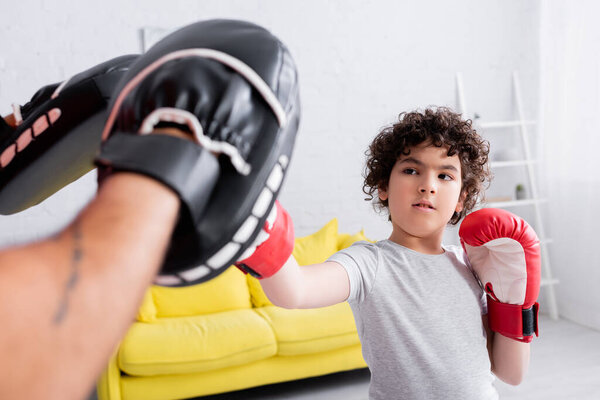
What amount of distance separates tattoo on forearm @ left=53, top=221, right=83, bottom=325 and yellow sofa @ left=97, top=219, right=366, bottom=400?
2040 mm

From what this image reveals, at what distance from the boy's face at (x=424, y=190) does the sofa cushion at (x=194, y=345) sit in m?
1.43

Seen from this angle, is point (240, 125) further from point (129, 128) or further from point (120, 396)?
point (120, 396)

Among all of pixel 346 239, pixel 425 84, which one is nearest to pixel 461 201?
pixel 346 239

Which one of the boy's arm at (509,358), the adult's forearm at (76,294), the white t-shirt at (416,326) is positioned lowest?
the boy's arm at (509,358)

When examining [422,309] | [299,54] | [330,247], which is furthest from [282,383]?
[299,54]

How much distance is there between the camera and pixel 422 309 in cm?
115

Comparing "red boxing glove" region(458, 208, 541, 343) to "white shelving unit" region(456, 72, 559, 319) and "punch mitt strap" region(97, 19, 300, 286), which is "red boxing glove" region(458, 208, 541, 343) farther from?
"white shelving unit" region(456, 72, 559, 319)

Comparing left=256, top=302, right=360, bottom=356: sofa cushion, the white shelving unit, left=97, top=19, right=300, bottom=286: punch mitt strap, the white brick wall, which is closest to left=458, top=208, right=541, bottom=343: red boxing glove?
left=97, top=19, right=300, bottom=286: punch mitt strap

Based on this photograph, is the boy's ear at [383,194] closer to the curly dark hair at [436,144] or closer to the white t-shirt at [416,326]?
the curly dark hair at [436,144]

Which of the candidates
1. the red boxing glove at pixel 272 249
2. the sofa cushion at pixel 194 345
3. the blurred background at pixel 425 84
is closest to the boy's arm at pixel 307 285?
the red boxing glove at pixel 272 249

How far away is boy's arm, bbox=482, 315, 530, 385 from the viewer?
1.19 metres

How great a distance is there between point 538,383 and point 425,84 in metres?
2.20

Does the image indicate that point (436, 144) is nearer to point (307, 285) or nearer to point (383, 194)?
point (383, 194)

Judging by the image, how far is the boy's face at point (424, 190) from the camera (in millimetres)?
1223
